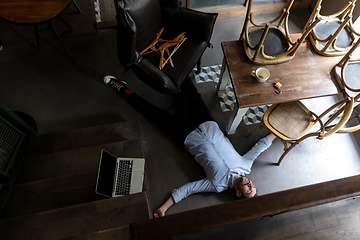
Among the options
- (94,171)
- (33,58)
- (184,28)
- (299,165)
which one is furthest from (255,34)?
(33,58)

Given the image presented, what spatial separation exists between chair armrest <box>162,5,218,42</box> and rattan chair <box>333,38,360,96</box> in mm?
1367

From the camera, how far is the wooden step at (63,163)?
2148mm

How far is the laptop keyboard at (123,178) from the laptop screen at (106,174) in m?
0.07

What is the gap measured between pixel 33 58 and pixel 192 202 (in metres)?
2.93

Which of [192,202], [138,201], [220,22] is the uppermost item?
[220,22]

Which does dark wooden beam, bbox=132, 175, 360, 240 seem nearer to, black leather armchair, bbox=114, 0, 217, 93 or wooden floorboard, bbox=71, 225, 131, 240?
wooden floorboard, bbox=71, 225, 131, 240

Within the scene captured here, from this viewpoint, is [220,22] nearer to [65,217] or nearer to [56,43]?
[56,43]

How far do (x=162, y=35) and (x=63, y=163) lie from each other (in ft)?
6.01

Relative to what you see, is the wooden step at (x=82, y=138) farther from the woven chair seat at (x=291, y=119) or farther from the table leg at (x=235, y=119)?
the woven chair seat at (x=291, y=119)

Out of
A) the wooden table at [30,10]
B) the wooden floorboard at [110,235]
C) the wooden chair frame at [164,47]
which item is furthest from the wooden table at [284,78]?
the wooden table at [30,10]

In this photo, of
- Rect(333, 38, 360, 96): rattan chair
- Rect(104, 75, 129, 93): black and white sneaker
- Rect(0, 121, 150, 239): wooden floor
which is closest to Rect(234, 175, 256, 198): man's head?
Rect(0, 121, 150, 239): wooden floor

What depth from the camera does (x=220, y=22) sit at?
350cm

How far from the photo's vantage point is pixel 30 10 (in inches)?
94.8

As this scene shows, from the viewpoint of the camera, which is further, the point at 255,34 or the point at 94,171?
the point at 255,34
